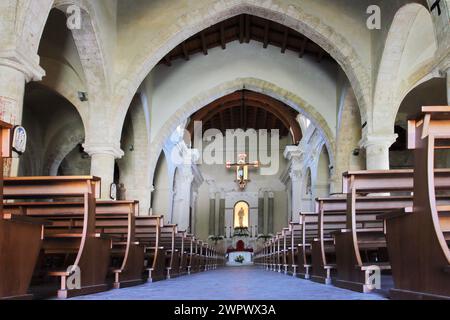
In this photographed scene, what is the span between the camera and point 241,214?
1112 inches

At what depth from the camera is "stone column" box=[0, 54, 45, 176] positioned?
580 cm

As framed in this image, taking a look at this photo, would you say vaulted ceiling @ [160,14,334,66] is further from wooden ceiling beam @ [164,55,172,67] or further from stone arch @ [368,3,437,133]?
stone arch @ [368,3,437,133]

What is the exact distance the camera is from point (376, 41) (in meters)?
9.94

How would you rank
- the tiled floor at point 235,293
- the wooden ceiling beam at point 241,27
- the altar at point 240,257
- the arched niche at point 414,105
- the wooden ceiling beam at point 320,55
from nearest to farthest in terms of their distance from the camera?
1. the tiled floor at point 235,293
2. the arched niche at point 414,105
3. the wooden ceiling beam at point 241,27
4. the wooden ceiling beam at point 320,55
5. the altar at point 240,257

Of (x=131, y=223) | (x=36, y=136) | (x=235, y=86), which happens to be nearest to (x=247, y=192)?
(x=235, y=86)

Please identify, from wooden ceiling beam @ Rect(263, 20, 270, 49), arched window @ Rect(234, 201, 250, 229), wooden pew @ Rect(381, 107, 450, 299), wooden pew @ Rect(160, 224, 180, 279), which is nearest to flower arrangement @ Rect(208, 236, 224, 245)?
arched window @ Rect(234, 201, 250, 229)

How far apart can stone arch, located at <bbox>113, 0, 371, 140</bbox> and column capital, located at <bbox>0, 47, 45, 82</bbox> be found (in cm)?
398

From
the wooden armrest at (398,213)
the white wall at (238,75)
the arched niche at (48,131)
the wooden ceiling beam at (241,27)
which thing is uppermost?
the wooden ceiling beam at (241,27)

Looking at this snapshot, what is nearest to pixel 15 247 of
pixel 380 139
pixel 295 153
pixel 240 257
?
pixel 380 139

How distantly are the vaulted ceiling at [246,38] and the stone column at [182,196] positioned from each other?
26.0 feet

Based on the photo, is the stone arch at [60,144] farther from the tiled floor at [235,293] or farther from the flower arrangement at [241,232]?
the flower arrangement at [241,232]

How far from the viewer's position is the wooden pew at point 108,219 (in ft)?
14.0

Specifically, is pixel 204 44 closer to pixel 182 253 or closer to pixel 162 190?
pixel 162 190

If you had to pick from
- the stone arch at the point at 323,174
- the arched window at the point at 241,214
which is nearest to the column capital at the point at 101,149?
the stone arch at the point at 323,174
